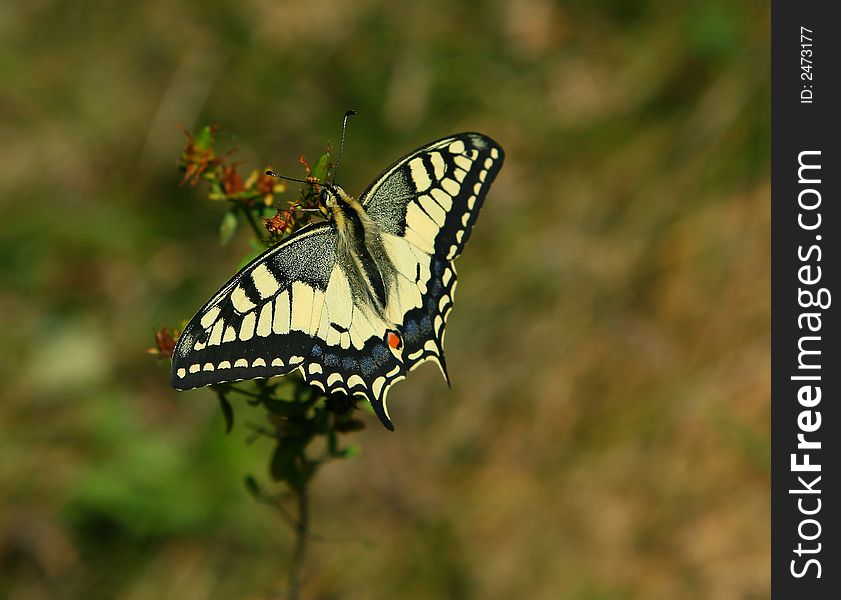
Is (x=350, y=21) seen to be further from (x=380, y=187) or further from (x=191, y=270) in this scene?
(x=380, y=187)

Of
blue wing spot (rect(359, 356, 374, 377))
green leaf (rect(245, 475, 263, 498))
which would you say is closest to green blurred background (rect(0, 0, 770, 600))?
green leaf (rect(245, 475, 263, 498))

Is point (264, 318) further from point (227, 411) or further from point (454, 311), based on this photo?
point (454, 311)

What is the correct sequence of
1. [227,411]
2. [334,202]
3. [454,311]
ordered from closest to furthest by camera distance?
[227,411]
[334,202]
[454,311]

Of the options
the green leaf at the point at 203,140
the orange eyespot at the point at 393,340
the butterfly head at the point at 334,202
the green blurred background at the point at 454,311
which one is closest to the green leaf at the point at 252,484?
the orange eyespot at the point at 393,340

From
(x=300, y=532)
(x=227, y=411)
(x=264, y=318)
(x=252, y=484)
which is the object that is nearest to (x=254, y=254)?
(x=264, y=318)

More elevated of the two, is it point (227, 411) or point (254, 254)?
point (254, 254)
